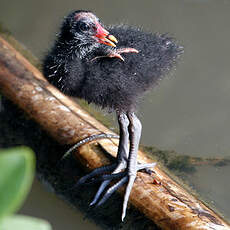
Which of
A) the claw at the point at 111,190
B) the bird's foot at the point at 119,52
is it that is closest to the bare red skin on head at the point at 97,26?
the bird's foot at the point at 119,52

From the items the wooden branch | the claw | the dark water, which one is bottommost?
the claw

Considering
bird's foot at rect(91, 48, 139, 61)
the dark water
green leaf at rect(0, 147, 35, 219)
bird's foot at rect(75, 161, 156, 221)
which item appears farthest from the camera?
the dark water

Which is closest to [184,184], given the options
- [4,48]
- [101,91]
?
[101,91]

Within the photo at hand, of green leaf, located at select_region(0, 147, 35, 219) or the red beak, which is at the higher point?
green leaf, located at select_region(0, 147, 35, 219)

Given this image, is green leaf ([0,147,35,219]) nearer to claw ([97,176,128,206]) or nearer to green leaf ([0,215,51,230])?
green leaf ([0,215,51,230])

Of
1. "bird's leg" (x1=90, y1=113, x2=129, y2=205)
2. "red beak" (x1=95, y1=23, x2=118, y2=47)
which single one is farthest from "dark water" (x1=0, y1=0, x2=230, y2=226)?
"red beak" (x1=95, y1=23, x2=118, y2=47)

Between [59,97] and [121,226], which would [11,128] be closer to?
[59,97]
